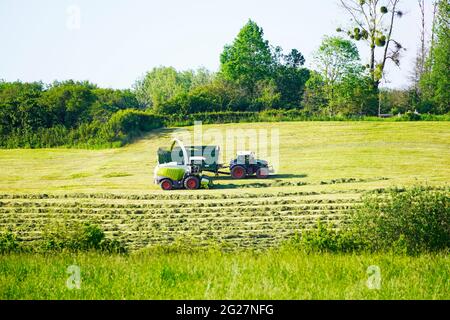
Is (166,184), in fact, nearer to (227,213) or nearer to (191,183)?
(191,183)

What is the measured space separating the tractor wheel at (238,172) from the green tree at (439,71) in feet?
51.0

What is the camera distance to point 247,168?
542 inches

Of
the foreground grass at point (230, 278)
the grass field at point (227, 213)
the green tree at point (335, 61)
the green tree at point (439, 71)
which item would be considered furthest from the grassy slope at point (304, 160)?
the foreground grass at point (230, 278)

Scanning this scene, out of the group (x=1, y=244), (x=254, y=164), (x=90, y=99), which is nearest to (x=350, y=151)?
(x=254, y=164)

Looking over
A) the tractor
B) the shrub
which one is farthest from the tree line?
the shrub

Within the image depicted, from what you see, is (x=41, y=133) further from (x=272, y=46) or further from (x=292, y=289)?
(x=292, y=289)

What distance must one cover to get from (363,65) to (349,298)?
905 inches

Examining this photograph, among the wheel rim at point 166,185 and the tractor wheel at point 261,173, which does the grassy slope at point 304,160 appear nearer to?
the wheel rim at point 166,185

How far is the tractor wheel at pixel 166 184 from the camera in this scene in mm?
12492

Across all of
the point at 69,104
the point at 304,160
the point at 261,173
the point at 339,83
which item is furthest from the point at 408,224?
the point at 339,83

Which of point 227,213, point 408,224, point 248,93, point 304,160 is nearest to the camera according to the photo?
point 408,224

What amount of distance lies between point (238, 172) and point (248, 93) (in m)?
11.2

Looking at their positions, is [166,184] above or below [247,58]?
below

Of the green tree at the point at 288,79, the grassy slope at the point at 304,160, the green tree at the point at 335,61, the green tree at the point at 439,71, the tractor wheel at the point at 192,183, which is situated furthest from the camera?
the green tree at the point at 439,71
